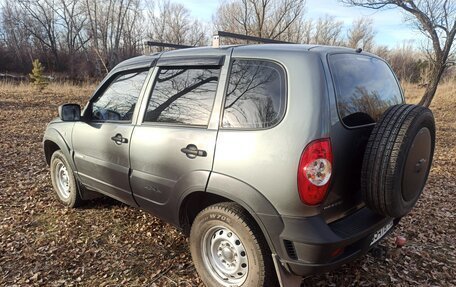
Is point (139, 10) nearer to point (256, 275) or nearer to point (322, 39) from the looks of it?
point (322, 39)

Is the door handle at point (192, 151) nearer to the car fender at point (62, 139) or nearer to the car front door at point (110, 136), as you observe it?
the car front door at point (110, 136)

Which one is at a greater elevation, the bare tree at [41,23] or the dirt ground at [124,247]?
the bare tree at [41,23]

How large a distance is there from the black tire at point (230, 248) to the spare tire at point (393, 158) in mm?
813

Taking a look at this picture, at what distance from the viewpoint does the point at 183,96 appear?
9.30 ft

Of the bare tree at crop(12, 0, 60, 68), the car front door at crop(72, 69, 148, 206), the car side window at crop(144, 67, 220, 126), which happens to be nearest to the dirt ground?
the car front door at crop(72, 69, 148, 206)

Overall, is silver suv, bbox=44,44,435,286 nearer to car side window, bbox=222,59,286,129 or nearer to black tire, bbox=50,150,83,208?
car side window, bbox=222,59,286,129

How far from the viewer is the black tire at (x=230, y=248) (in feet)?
7.74

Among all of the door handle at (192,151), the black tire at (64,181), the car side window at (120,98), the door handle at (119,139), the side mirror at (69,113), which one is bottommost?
the black tire at (64,181)

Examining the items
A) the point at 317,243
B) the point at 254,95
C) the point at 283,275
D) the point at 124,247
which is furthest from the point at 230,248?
the point at 124,247

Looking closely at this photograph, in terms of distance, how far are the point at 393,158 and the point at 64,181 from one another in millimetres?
3990

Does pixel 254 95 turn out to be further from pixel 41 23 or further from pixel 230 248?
pixel 41 23

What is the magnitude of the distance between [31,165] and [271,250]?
5636 millimetres

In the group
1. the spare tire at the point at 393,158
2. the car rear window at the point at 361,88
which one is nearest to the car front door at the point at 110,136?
the car rear window at the point at 361,88

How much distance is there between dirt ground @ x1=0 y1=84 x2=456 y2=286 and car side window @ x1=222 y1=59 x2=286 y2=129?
1494mm
